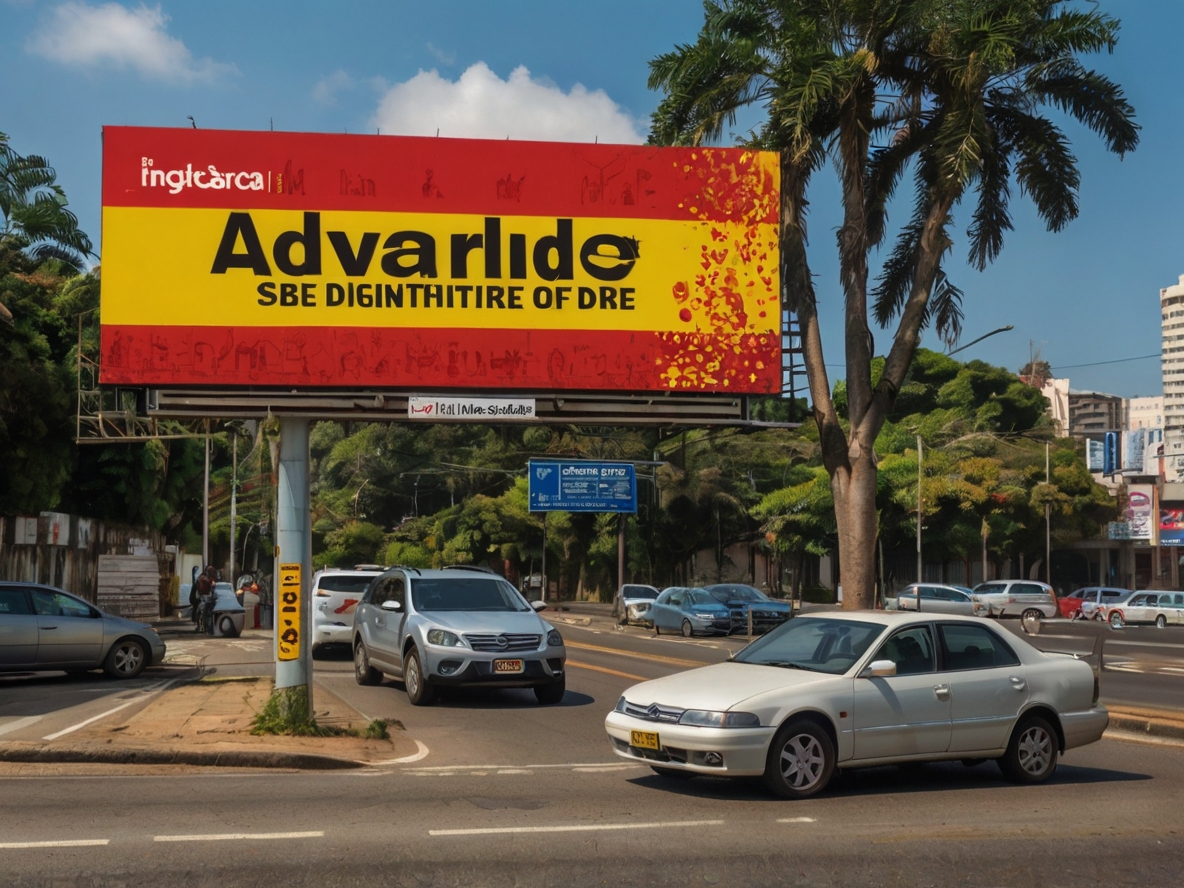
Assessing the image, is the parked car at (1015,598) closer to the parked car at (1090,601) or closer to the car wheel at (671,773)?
the parked car at (1090,601)

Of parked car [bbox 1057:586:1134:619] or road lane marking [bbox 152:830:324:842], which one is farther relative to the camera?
parked car [bbox 1057:586:1134:619]

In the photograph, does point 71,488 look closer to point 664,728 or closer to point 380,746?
point 380,746

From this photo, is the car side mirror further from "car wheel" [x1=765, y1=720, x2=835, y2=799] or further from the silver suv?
the silver suv

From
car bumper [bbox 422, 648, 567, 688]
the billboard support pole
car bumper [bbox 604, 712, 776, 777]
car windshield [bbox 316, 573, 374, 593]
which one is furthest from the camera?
car windshield [bbox 316, 573, 374, 593]

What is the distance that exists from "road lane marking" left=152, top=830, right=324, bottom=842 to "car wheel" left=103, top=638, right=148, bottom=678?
12885 millimetres

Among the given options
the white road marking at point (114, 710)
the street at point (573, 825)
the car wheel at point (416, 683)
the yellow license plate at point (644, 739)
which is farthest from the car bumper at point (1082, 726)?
the white road marking at point (114, 710)

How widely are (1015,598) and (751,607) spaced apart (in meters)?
19.0

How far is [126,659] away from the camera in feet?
66.4

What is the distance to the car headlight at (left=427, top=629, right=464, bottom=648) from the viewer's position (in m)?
16.1

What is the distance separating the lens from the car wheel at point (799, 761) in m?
9.48

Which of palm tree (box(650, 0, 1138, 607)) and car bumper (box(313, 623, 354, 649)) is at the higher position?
palm tree (box(650, 0, 1138, 607))

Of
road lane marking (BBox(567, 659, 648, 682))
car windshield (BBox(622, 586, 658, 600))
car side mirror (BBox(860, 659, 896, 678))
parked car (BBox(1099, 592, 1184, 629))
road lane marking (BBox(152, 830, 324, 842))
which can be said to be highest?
car side mirror (BBox(860, 659, 896, 678))

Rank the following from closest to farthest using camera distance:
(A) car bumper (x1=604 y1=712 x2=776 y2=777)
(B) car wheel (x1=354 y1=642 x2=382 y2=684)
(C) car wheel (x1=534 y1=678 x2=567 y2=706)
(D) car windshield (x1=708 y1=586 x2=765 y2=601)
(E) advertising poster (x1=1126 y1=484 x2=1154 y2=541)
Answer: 1. (A) car bumper (x1=604 y1=712 x2=776 y2=777)
2. (C) car wheel (x1=534 y1=678 x2=567 y2=706)
3. (B) car wheel (x1=354 y1=642 x2=382 y2=684)
4. (D) car windshield (x1=708 y1=586 x2=765 y2=601)
5. (E) advertising poster (x1=1126 y1=484 x2=1154 y2=541)

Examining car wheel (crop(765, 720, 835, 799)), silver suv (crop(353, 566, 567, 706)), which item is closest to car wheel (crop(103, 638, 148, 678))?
silver suv (crop(353, 566, 567, 706))
